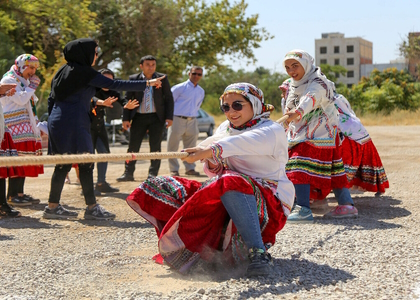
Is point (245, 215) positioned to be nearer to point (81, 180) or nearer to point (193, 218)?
point (193, 218)

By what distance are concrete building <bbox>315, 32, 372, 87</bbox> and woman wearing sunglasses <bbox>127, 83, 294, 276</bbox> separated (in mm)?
99607

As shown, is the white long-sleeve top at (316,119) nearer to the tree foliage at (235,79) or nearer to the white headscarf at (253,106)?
the white headscarf at (253,106)

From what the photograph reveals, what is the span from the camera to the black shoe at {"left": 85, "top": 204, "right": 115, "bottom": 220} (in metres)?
6.53

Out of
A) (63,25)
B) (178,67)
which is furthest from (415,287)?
(178,67)

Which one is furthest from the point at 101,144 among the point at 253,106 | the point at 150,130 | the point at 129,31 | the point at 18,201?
the point at 129,31

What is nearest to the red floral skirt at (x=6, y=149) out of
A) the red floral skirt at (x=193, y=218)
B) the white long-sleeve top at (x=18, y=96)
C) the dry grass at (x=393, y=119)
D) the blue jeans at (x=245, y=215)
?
the white long-sleeve top at (x=18, y=96)

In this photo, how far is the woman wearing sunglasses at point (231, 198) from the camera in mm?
3920

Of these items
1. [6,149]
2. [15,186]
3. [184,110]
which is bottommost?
[15,186]

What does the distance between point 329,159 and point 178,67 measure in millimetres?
22461

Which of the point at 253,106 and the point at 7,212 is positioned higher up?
the point at 253,106

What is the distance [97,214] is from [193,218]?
2723 mm

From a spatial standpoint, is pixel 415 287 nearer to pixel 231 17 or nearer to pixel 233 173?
pixel 233 173

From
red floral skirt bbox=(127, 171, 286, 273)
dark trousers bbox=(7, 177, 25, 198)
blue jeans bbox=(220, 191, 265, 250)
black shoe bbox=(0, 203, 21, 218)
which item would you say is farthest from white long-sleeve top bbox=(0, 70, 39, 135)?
blue jeans bbox=(220, 191, 265, 250)

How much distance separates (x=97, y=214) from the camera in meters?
6.55
